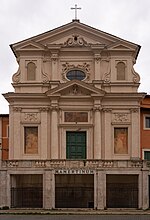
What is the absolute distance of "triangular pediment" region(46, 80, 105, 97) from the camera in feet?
165

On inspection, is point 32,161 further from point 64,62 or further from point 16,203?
point 64,62

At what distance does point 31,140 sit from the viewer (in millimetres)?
50750

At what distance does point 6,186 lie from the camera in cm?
Result: 4431

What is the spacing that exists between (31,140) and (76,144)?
410 cm

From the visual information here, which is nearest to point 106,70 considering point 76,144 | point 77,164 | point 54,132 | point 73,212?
point 76,144

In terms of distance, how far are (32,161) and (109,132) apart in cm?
844

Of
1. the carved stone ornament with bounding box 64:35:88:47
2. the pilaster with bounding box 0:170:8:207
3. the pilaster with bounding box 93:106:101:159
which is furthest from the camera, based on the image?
the carved stone ornament with bounding box 64:35:88:47

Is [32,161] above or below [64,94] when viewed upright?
below

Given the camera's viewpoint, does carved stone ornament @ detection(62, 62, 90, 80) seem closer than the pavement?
No

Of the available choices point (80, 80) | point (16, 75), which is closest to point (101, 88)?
point (80, 80)

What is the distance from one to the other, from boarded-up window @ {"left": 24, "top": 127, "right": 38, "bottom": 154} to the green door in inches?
114

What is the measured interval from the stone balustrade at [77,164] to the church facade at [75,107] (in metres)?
1.41

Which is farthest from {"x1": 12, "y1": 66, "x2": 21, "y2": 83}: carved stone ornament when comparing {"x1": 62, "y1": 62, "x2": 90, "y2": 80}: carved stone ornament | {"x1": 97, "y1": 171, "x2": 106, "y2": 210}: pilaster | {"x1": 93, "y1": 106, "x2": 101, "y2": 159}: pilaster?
{"x1": 97, "y1": 171, "x2": 106, "y2": 210}: pilaster

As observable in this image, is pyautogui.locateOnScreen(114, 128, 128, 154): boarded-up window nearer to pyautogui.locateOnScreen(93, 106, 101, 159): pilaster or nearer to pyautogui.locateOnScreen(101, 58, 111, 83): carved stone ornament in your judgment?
pyautogui.locateOnScreen(93, 106, 101, 159): pilaster
